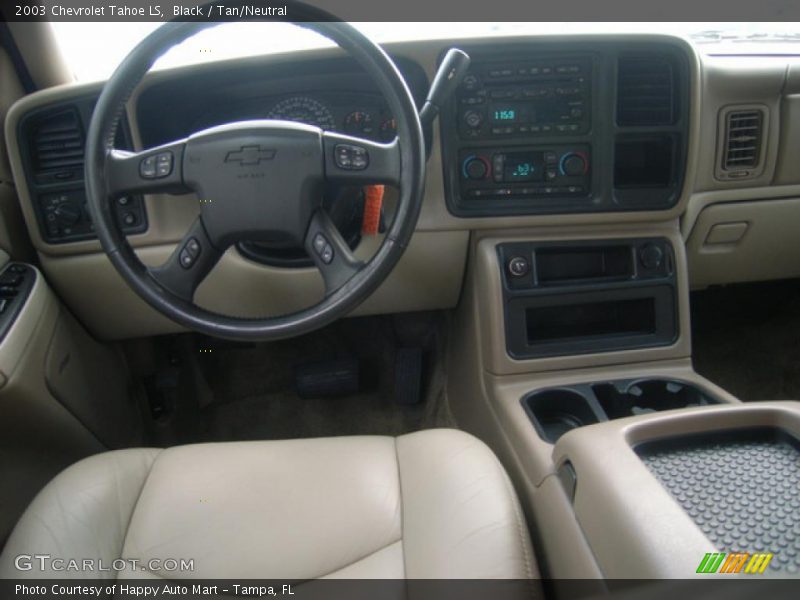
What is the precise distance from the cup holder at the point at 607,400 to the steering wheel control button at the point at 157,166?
31.4 inches

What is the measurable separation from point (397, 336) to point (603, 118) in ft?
2.72

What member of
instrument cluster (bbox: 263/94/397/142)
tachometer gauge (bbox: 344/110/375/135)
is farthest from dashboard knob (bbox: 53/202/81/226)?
tachometer gauge (bbox: 344/110/375/135)

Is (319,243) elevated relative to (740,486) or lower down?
elevated

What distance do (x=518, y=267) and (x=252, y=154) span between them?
63 centimetres

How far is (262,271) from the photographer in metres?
1.33

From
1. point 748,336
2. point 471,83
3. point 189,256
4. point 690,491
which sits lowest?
point 748,336

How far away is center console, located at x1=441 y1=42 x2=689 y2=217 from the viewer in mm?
1200

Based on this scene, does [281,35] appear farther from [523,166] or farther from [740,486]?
[740,486]

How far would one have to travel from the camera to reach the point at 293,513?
35.1 inches

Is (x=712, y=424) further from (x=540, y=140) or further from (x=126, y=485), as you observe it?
(x=126, y=485)

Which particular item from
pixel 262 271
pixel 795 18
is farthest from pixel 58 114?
pixel 795 18

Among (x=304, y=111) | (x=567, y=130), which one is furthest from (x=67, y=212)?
(x=567, y=130)

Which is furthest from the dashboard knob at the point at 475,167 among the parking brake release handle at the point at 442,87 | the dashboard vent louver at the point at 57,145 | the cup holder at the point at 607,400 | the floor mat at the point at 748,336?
the floor mat at the point at 748,336

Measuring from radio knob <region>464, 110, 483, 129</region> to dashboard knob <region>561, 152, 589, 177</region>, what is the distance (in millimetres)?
193
